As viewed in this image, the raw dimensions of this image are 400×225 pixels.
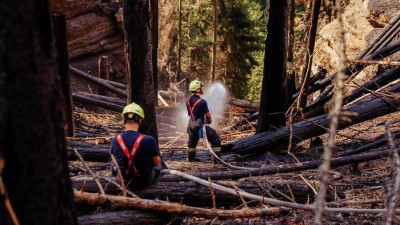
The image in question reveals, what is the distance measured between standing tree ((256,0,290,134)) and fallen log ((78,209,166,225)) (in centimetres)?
503

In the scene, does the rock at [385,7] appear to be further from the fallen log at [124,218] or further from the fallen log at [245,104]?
the fallen log at [124,218]

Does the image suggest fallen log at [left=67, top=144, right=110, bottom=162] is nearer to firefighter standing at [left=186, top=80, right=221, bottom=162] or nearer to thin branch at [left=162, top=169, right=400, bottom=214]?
firefighter standing at [left=186, top=80, right=221, bottom=162]

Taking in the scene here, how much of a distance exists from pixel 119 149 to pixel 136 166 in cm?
30

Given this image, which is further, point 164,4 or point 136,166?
point 164,4

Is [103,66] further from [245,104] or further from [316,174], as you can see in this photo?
[316,174]

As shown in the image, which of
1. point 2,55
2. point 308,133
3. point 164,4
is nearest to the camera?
point 2,55

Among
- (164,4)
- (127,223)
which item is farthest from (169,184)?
(164,4)

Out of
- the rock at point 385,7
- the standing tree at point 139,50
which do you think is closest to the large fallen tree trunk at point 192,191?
the standing tree at point 139,50

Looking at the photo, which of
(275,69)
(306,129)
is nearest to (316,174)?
(306,129)

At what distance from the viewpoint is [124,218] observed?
3914mm

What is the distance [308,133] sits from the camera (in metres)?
8.67

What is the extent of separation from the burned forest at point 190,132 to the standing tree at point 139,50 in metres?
0.02

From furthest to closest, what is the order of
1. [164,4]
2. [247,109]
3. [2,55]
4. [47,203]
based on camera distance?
[164,4]
[247,109]
[47,203]
[2,55]

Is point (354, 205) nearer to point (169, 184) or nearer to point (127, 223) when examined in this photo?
point (169, 184)
